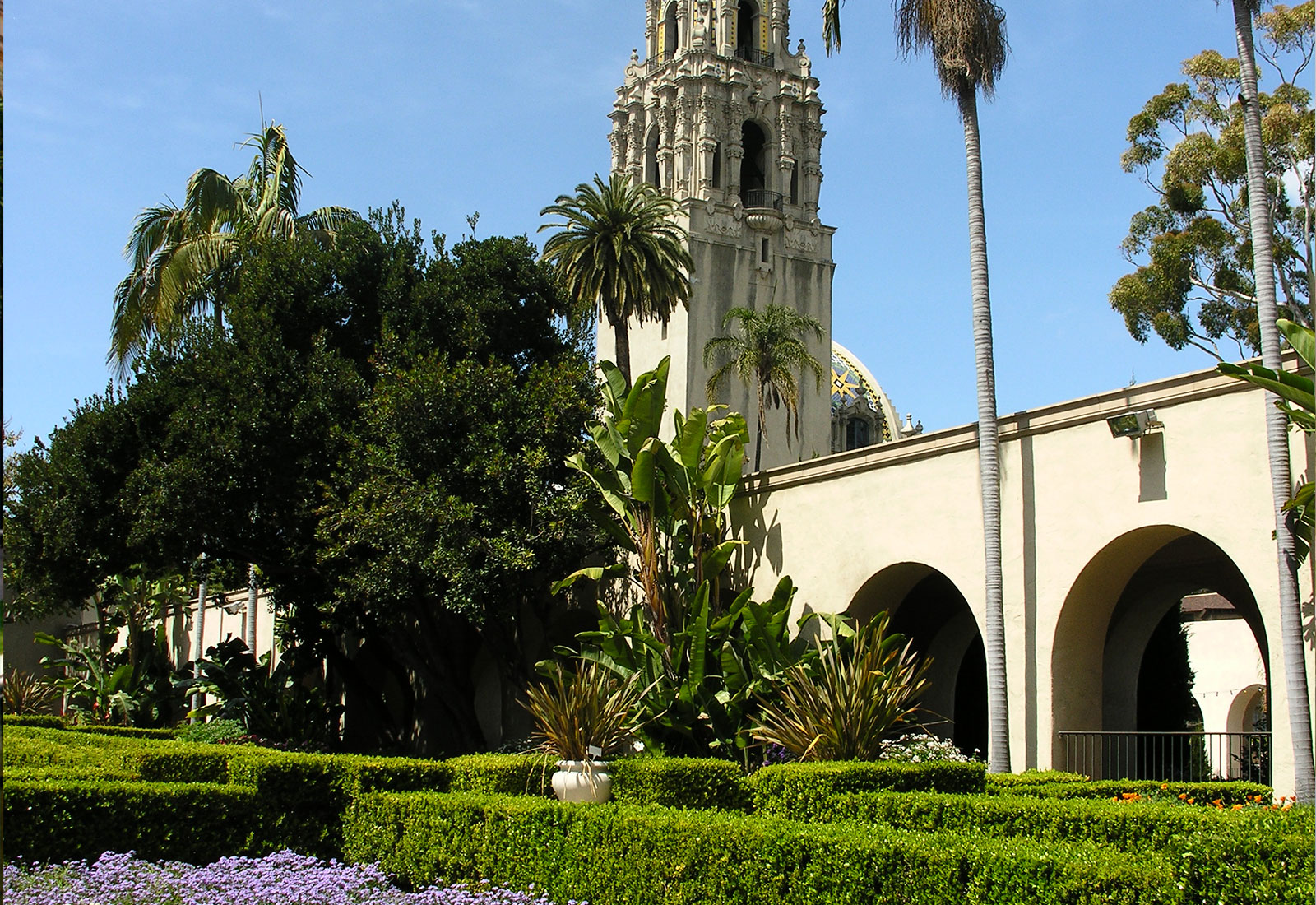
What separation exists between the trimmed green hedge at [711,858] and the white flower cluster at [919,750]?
5.90 meters

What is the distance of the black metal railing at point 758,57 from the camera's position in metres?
47.3

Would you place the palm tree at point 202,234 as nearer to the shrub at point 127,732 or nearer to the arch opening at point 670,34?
the shrub at point 127,732

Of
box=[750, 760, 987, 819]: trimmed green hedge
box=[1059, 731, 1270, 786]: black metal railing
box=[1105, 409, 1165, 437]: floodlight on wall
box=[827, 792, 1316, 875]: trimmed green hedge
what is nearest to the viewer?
box=[827, 792, 1316, 875]: trimmed green hedge

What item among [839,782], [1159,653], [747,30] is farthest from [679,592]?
[747,30]

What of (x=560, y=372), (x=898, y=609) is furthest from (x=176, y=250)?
(x=898, y=609)

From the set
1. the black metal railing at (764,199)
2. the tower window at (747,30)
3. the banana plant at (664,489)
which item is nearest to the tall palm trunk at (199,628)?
the banana plant at (664,489)

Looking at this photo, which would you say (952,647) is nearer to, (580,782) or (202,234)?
(580,782)

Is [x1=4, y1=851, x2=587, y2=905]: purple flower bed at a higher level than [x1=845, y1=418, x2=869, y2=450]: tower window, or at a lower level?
lower

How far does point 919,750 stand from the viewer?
16859 millimetres

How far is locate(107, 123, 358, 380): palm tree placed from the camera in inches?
1033

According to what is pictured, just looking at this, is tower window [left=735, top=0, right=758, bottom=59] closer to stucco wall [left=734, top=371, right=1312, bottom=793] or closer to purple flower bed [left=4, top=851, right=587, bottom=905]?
stucco wall [left=734, top=371, right=1312, bottom=793]

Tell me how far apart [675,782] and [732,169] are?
34454mm

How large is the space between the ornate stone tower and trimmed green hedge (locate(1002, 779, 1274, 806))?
29.2 meters

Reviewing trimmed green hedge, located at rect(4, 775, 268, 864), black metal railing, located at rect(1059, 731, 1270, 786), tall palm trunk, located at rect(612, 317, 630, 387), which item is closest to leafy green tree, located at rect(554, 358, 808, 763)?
black metal railing, located at rect(1059, 731, 1270, 786)
